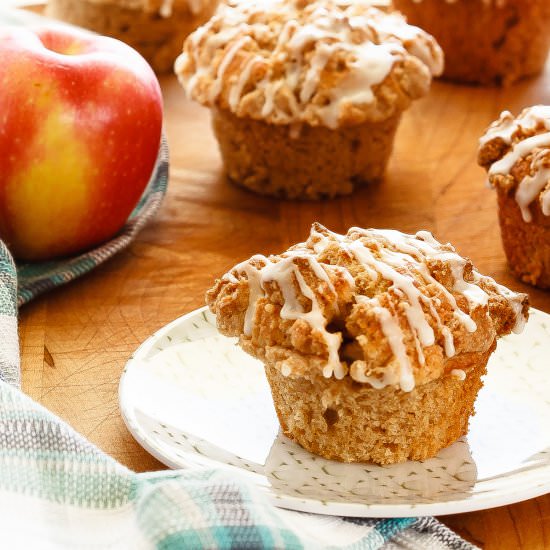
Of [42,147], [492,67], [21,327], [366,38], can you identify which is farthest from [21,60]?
Result: [492,67]

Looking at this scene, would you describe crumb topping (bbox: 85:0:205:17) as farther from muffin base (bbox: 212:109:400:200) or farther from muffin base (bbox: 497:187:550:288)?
muffin base (bbox: 497:187:550:288)

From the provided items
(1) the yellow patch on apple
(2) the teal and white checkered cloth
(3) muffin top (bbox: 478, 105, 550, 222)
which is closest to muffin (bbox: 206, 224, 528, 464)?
(2) the teal and white checkered cloth

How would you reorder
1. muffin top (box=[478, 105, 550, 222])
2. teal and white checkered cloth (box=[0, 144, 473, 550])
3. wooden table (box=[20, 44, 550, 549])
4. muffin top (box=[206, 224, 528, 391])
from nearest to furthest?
teal and white checkered cloth (box=[0, 144, 473, 550]), muffin top (box=[206, 224, 528, 391]), wooden table (box=[20, 44, 550, 549]), muffin top (box=[478, 105, 550, 222])

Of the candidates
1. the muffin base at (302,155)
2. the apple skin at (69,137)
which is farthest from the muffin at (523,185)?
the apple skin at (69,137)

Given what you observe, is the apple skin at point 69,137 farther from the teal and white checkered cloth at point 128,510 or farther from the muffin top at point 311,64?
the teal and white checkered cloth at point 128,510

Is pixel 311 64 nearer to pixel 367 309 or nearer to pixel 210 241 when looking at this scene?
pixel 210 241


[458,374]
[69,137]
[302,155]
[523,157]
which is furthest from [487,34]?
[458,374]
